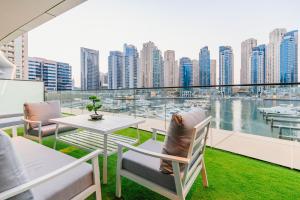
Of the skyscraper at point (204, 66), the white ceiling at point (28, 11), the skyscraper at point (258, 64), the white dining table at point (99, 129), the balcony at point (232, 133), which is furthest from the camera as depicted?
the skyscraper at point (204, 66)

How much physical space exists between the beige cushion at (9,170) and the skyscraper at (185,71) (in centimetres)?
1109

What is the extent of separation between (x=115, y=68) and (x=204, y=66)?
9583 millimetres

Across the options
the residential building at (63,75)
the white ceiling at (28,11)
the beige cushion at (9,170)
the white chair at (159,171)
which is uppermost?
the residential building at (63,75)

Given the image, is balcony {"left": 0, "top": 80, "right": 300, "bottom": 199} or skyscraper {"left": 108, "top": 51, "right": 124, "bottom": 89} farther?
skyscraper {"left": 108, "top": 51, "right": 124, "bottom": 89}

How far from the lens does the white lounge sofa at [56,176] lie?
95cm

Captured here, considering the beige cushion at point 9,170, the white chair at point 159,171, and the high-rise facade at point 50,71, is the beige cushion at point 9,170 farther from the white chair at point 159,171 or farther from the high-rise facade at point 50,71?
the high-rise facade at point 50,71

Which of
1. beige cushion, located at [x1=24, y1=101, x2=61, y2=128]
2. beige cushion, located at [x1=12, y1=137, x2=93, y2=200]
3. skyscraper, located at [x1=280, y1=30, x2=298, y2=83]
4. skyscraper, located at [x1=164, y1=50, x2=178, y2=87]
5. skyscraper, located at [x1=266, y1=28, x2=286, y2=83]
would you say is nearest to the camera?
beige cushion, located at [x1=12, y1=137, x2=93, y2=200]

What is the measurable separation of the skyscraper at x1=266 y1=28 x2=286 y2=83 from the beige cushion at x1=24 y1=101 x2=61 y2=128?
9185 mm

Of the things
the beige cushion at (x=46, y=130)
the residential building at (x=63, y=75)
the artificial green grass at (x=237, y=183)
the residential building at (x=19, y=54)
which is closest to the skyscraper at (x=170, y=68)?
the beige cushion at (x=46, y=130)

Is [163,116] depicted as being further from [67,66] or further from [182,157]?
[67,66]

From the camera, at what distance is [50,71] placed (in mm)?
59625

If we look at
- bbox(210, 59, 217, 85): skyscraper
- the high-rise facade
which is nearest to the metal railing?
bbox(210, 59, 217, 85): skyscraper

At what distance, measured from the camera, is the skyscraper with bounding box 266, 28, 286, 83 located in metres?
8.98

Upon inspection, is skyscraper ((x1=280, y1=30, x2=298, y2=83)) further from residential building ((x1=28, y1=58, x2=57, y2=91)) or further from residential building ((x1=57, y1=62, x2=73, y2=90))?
residential building ((x1=28, y1=58, x2=57, y2=91))
